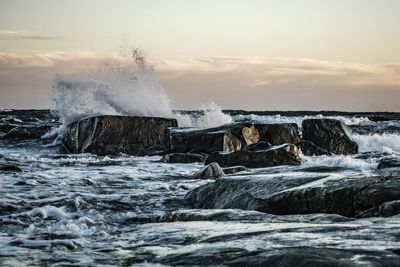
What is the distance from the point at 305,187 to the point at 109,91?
1495 cm

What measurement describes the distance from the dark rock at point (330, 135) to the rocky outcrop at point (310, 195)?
871 centimetres

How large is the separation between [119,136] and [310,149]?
506 centimetres

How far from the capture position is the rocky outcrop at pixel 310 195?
4.97 metres

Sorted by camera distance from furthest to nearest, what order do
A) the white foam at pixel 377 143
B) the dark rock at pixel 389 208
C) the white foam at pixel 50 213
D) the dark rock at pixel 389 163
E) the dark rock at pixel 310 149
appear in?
the white foam at pixel 377 143
the dark rock at pixel 310 149
the dark rock at pixel 389 163
the white foam at pixel 50 213
the dark rock at pixel 389 208

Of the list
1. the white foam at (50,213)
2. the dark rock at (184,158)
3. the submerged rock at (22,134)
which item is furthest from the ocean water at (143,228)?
the submerged rock at (22,134)

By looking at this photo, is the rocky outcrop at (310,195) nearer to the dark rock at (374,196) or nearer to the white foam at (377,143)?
the dark rock at (374,196)

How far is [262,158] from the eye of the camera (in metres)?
10.4

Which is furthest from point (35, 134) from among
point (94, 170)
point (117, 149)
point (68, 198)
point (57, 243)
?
point (57, 243)

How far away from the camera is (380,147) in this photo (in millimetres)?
16828

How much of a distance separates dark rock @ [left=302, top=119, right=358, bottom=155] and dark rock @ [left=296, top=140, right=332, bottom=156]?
0.30 m

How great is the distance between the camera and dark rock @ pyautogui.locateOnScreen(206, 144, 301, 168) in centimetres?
1040

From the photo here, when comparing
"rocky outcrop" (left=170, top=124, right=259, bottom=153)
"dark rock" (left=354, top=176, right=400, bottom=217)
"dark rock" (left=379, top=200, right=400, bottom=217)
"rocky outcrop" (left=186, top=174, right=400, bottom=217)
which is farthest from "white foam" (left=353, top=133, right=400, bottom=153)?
"dark rock" (left=379, top=200, right=400, bottom=217)

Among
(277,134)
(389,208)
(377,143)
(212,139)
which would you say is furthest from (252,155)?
(377,143)

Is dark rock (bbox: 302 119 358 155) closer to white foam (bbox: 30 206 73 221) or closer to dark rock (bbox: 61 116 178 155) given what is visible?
dark rock (bbox: 61 116 178 155)
